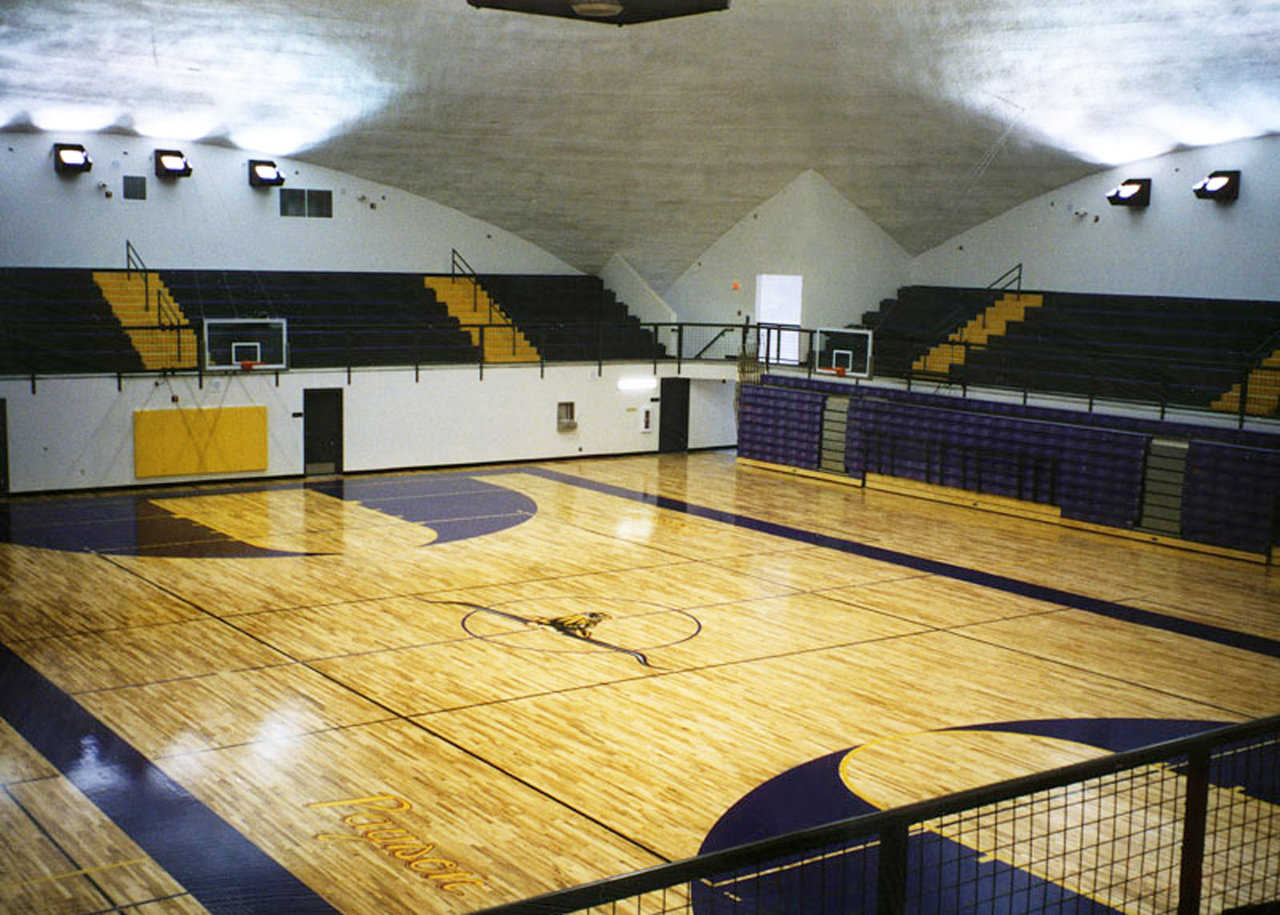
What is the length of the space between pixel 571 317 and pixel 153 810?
17422mm

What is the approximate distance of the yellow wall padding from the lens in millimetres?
18016

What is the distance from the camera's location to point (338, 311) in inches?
856

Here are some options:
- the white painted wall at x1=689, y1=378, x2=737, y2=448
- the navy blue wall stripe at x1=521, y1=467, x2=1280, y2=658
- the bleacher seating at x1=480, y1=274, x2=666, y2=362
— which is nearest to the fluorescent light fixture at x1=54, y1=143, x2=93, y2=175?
the bleacher seating at x1=480, y1=274, x2=666, y2=362

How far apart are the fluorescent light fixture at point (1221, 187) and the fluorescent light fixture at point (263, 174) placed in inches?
558

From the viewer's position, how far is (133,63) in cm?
1683

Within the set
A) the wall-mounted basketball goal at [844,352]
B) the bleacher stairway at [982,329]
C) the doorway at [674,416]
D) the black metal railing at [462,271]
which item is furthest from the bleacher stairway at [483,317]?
the bleacher stairway at [982,329]

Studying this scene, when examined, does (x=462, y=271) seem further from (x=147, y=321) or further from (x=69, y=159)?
(x=69, y=159)

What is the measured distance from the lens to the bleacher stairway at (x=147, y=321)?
18.6 m

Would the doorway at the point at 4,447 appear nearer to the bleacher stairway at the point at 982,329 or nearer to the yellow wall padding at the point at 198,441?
the yellow wall padding at the point at 198,441

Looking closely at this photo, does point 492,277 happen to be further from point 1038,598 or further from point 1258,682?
point 1258,682

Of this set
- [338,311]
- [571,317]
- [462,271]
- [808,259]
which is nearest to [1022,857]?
[808,259]

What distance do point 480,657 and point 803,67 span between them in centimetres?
1051

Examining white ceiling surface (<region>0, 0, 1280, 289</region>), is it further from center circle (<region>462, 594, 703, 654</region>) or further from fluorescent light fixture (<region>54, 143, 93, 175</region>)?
center circle (<region>462, 594, 703, 654</region>)

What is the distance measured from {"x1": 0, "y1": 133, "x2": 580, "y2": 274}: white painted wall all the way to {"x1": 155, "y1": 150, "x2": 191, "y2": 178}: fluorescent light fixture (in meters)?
0.18
